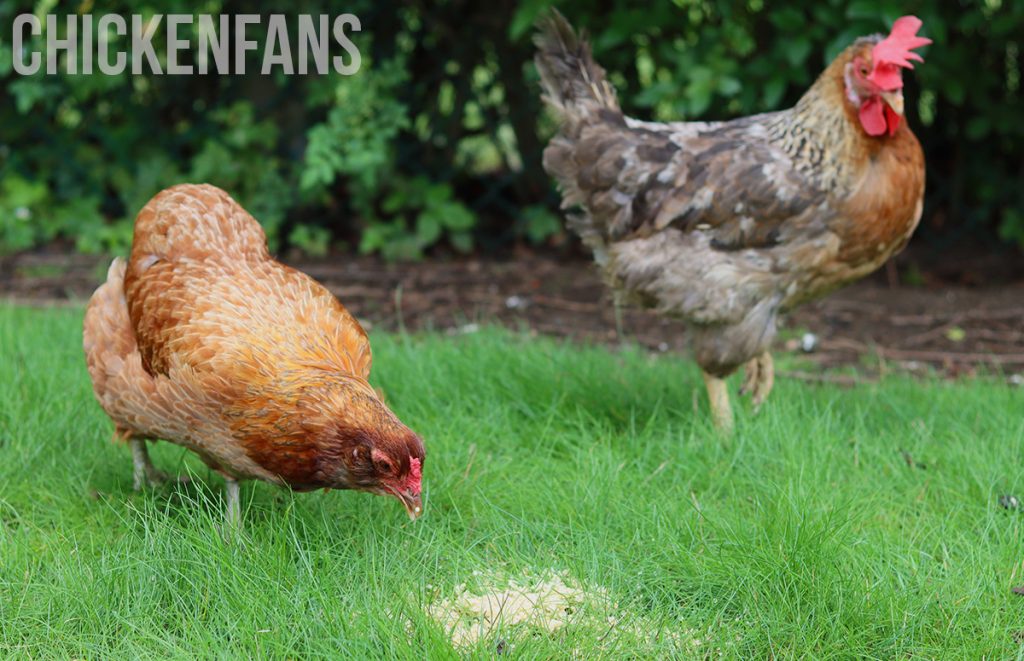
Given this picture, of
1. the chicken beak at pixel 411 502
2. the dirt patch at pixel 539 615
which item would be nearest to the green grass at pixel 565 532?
the dirt patch at pixel 539 615

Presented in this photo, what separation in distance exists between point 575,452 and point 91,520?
162cm

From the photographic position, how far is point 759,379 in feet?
14.8

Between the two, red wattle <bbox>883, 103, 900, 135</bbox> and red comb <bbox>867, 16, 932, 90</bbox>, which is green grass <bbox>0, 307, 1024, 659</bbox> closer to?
red wattle <bbox>883, 103, 900, 135</bbox>

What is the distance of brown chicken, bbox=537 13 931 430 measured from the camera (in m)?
4.07

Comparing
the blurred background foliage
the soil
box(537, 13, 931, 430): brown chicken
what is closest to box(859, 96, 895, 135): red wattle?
box(537, 13, 931, 430): brown chicken

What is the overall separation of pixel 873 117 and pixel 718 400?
1.20m

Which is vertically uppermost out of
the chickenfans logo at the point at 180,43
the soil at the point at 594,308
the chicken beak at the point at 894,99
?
the chickenfans logo at the point at 180,43

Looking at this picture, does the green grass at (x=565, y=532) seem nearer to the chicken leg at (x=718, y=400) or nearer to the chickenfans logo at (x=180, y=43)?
the chicken leg at (x=718, y=400)

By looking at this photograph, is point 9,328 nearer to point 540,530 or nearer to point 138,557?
point 138,557

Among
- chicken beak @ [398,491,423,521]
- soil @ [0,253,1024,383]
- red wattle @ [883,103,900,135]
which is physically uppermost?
red wattle @ [883,103,900,135]

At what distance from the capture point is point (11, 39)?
7074mm

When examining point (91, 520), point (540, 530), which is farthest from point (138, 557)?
point (540, 530)

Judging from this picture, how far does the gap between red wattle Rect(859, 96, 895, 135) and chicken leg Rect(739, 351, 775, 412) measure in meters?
0.94

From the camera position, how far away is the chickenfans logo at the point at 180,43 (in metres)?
6.72
